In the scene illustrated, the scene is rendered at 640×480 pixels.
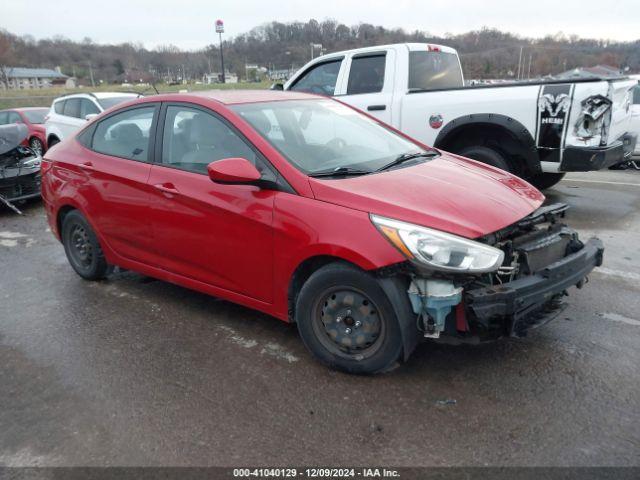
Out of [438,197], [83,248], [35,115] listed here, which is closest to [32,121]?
[35,115]

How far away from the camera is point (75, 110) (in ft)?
37.1

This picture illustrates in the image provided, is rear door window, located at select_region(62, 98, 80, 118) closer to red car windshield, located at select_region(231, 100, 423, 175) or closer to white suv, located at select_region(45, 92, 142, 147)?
white suv, located at select_region(45, 92, 142, 147)

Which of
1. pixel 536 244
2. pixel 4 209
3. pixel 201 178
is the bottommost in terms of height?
pixel 4 209

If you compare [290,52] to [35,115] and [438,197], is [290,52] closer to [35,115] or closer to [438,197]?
[35,115]

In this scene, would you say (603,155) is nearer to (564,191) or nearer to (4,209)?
(564,191)

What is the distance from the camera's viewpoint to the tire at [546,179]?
7309mm

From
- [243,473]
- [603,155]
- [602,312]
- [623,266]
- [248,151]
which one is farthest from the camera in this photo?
[603,155]

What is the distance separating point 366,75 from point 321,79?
2.54 ft

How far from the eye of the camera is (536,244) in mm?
3035

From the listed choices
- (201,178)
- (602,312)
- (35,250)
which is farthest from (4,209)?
(602,312)

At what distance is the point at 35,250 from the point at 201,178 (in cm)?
355

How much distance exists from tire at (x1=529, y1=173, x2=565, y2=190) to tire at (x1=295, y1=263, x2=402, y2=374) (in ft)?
17.6

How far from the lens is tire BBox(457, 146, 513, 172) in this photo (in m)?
6.19

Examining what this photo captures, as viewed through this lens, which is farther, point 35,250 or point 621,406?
point 35,250
